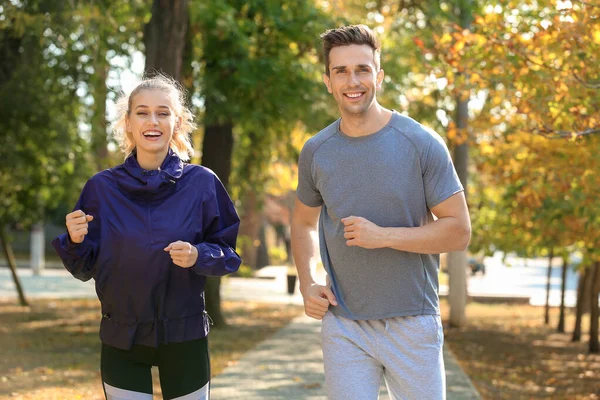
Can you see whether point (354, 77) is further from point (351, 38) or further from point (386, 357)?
point (386, 357)

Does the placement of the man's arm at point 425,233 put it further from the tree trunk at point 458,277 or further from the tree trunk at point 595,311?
the tree trunk at point 458,277

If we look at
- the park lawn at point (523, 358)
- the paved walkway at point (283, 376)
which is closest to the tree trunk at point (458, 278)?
the park lawn at point (523, 358)

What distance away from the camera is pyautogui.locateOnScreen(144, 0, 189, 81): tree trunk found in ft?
36.2

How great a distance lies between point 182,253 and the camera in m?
3.61

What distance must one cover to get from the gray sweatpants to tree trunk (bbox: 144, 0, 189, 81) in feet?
24.7

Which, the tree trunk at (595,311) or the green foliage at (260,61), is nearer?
the green foliage at (260,61)

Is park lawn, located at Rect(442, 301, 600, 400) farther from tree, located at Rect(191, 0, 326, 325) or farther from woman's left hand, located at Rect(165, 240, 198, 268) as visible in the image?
woman's left hand, located at Rect(165, 240, 198, 268)

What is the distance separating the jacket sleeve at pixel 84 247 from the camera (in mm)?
3773

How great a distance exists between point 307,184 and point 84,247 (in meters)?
0.94

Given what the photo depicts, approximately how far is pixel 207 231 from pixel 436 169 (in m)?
0.92

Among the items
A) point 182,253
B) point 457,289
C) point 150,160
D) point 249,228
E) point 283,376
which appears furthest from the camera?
point 249,228

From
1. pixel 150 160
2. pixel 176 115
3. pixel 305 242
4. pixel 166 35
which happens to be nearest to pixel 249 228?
pixel 166 35

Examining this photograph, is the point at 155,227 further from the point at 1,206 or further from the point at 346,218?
the point at 1,206

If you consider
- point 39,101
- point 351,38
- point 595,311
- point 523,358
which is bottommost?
point 523,358
